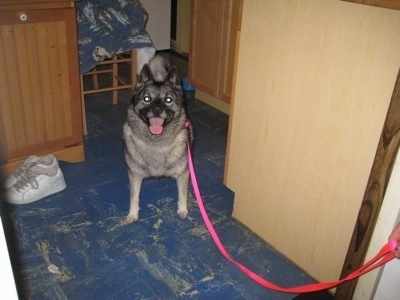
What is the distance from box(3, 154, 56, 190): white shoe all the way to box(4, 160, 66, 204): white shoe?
20 millimetres

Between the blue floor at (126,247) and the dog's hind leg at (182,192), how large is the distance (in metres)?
0.04

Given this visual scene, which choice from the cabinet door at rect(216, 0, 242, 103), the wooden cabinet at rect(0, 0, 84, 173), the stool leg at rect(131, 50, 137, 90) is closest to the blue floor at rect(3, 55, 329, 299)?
the wooden cabinet at rect(0, 0, 84, 173)

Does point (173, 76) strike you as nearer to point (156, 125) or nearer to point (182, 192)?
point (156, 125)

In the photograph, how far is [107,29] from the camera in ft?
8.78

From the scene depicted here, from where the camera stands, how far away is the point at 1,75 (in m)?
1.97

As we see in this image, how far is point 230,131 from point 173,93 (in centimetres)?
33

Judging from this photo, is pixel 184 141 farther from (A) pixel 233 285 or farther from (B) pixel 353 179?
(B) pixel 353 179

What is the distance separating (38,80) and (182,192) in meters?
1.01

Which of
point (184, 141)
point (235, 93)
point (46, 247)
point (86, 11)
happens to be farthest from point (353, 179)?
point (86, 11)

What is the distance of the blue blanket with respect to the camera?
8.53 feet

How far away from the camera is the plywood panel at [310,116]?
3.94 feet

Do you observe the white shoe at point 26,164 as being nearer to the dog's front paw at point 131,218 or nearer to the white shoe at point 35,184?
the white shoe at point 35,184

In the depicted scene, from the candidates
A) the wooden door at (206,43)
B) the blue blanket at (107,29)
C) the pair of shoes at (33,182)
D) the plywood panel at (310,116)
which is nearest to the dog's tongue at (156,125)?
the plywood panel at (310,116)

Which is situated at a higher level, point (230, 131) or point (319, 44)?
point (319, 44)
